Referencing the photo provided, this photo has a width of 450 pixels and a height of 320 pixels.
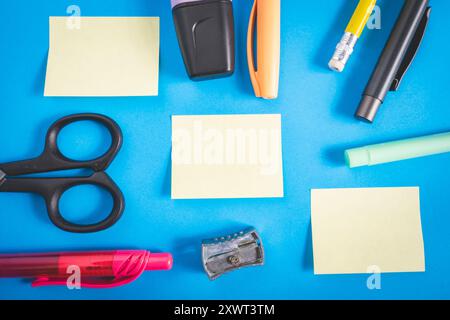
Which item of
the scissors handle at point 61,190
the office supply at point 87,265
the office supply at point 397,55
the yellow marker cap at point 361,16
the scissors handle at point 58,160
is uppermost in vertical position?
the yellow marker cap at point 361,16

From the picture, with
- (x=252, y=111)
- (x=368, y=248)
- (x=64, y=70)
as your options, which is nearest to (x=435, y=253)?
(x=368, y=248)

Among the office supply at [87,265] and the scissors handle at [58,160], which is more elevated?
the scissors handle at [58,160]

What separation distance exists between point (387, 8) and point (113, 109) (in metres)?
0.44

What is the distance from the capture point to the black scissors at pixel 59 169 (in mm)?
573

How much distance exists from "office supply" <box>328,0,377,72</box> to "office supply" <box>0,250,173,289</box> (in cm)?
37

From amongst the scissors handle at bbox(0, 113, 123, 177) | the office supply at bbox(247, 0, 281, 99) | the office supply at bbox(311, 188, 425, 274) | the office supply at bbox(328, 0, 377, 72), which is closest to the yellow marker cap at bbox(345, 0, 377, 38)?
the office supply at bbox(328, 0, 377, 72)

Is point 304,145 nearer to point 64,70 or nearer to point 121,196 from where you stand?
point 121,196

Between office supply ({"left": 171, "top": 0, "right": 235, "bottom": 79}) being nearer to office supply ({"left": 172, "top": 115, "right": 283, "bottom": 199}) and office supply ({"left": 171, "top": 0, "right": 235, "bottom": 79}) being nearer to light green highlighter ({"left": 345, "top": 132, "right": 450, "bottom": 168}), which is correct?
office supply ({"left": 172, "top": 115, "right": 283, "bottom": 199})

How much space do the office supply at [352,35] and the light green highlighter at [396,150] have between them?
12cm

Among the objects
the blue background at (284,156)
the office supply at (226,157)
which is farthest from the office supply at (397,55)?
the office supply at (226,157)

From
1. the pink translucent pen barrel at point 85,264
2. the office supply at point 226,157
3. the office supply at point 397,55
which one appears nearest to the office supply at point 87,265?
the pink translucent pen barrel at point 85,264

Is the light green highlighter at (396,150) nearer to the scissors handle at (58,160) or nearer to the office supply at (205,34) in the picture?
the office supply at (205,34)

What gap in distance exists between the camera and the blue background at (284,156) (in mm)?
604

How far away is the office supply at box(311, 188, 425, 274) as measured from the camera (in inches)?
23.8
